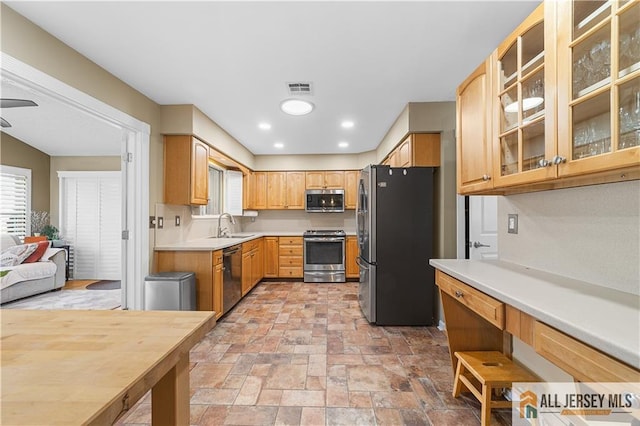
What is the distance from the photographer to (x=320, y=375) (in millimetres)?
2176

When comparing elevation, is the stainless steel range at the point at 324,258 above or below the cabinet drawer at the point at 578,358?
below

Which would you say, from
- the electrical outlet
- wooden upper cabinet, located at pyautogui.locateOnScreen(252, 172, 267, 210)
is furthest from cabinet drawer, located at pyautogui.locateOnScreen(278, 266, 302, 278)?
the electrical outlet

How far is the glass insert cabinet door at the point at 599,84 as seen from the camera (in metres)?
1.02

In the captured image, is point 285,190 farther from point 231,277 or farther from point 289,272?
point 231,277

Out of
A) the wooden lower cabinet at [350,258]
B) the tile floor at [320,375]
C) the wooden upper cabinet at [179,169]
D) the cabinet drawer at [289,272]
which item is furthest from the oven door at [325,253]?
the wooden upper cabinet at [179,169]

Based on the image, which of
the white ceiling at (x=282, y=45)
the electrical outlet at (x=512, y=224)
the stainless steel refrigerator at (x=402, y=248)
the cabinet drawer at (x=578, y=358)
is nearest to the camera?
the cabinet drawer at (x=578, y=358)

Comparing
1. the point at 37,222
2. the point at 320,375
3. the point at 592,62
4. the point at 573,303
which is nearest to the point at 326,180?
the point at 320,375

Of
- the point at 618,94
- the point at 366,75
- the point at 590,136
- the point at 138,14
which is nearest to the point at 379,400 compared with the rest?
the point at 590,136

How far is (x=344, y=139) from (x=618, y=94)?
3.80 m

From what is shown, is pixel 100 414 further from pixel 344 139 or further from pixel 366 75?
pixel 344 139

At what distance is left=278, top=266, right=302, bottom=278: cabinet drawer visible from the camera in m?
5.29

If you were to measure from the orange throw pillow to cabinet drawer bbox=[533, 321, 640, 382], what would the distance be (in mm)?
6153

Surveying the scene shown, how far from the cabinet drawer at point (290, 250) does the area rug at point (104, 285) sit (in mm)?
2863

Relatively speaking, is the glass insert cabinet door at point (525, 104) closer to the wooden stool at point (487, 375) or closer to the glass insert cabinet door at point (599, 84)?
the glass insert cabinet door at point (599, 84)
